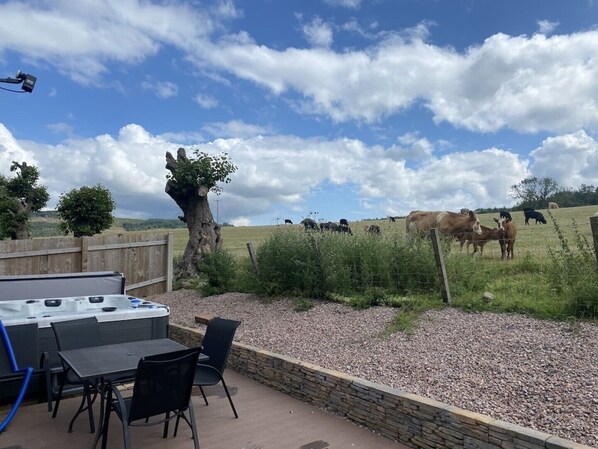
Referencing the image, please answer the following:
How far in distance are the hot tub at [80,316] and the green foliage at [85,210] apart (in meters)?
11.1

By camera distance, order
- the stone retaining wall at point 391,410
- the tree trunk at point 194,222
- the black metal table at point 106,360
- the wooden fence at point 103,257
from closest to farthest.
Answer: the stone retaining wall at point 391,410, the black metal table at point 106,360, the wooden fence at point 103,257, the tree trunk at point 194,222

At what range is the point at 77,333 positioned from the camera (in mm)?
4816

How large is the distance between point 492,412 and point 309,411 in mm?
1732

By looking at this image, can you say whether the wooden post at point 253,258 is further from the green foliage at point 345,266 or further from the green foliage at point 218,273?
the green foliage at point 218,273

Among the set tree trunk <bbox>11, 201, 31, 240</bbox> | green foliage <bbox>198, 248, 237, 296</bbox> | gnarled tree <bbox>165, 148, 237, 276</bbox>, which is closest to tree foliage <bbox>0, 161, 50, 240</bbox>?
tree trunk <bbox>11, 201, 31, 240</bbox>

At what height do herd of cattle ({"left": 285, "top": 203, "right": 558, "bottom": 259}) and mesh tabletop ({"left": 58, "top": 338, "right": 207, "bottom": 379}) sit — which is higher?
herd of cattle ({"left": 285, "top": 203, "right": 558, "bottom": 259})

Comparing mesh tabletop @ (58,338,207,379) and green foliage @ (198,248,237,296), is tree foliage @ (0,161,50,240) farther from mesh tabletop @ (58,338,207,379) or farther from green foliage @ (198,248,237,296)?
mesh tabletop @ (58,338,207,379)

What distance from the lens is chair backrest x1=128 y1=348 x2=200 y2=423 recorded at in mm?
3408

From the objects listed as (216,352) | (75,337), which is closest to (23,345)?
(75,337)

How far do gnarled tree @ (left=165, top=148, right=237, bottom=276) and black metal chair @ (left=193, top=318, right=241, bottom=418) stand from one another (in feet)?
24.0

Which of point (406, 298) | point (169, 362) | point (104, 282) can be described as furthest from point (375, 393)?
point (104, 282)

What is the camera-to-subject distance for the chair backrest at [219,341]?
4.65 m

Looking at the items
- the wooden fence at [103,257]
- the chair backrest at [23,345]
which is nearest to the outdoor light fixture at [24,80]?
the wooden fence at [103,257]

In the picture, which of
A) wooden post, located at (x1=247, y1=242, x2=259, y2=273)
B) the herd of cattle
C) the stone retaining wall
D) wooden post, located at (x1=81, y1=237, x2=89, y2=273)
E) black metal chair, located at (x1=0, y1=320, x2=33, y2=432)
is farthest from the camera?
the herd of cattle
